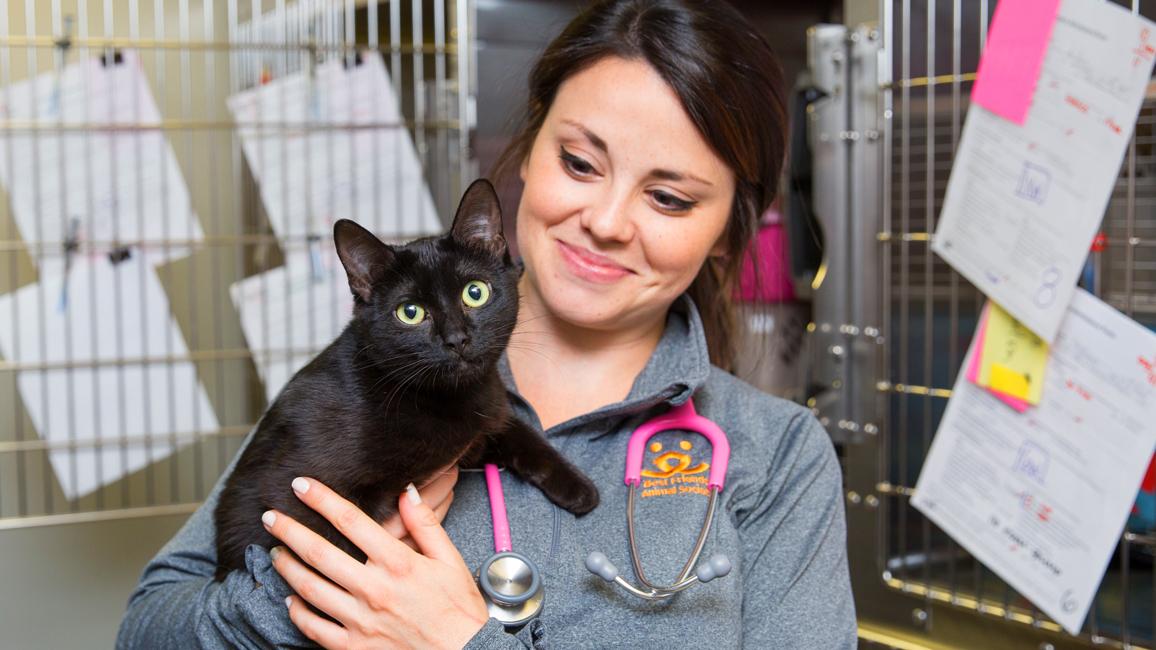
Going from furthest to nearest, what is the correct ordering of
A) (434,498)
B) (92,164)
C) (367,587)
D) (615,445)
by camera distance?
(92,164)
(615,445)
(434,498)
(367,587)

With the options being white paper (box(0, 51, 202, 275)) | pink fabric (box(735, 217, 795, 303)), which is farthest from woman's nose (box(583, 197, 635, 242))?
white paper (box(0, 51, 202, 275))

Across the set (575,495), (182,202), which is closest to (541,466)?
(575,495)

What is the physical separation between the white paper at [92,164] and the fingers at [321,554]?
36.1 inches

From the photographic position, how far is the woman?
92cm

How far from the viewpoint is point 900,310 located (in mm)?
1537

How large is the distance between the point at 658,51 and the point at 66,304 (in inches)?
43.1

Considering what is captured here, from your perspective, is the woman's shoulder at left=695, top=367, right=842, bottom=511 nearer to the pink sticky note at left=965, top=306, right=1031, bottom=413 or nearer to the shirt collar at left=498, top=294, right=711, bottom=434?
the shirt collar at left=498, top=294, right=711, bottom=434

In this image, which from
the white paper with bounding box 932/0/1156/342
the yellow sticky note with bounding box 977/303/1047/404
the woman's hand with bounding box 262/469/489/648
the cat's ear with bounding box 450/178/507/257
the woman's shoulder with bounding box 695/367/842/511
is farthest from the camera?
the yellow sticky note with bounding box 977/303/1047/404

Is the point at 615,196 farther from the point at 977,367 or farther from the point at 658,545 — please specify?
the point at 977,367

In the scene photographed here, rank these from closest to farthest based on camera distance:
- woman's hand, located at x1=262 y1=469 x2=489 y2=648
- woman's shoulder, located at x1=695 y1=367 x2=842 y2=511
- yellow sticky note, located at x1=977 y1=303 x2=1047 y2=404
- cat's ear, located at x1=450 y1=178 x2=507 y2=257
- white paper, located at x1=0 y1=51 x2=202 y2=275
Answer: woman's hand, located at x1=262 y1=469 x2=489 y2=648 → cat's ear, located at x1=450 y1=178 x2=507 y2=257 → woman's shoulder, located at x1=695 y1=367 x2=842 y2=511 → yellow sticky note, located at x1=977 y1=303 x2=1047 y2=404 → white paper, located at x1=0 y1=51 x2=202 y2=275

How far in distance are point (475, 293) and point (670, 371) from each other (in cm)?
28

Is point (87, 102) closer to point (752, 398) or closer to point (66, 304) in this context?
point (66, 304)

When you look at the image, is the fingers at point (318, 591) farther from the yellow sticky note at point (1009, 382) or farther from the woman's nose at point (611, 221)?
the yellow sticky note at point (1009, 382)

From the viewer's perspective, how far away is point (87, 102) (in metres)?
1.62
